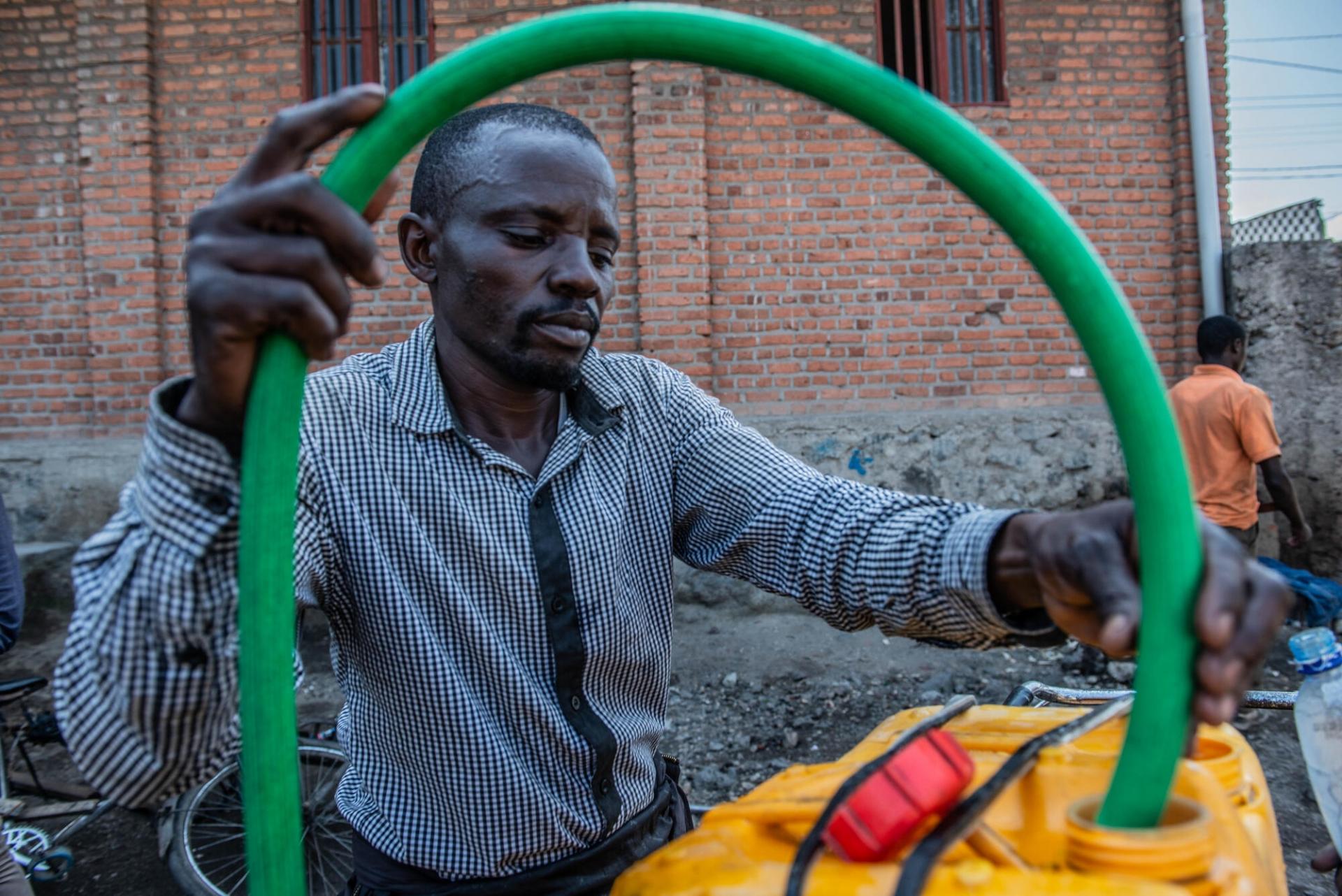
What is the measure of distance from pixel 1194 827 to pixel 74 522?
619 cm

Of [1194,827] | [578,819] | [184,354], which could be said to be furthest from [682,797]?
[184,354]

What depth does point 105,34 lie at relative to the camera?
5.56 meters

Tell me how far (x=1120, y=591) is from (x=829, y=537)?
49cm

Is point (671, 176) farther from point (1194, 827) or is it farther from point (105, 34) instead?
point (1194, 827)

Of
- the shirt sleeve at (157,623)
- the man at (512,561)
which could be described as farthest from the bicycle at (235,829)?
the shirt sleeve at (157,623)

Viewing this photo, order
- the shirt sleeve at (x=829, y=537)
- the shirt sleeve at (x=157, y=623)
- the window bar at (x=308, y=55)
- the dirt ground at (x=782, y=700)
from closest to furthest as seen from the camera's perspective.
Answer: the shirt sleeve at (x=157, y=623)
the shirt sleeve at (x=829, y=537)
the dirt ground at (x=782, y=700)
the window bar at (x=308, y=55)

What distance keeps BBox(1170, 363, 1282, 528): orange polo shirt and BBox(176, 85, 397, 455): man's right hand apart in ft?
15.4

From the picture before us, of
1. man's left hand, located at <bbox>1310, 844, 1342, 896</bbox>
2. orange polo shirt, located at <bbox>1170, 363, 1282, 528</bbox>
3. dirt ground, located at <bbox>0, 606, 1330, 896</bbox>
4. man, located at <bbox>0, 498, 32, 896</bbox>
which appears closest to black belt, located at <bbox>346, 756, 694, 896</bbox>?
man's left hand, located at <bbox>1310, 844, 1342, 896</bbox>

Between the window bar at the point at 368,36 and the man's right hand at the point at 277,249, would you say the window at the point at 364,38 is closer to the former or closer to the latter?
the window bar at the point at 368,36

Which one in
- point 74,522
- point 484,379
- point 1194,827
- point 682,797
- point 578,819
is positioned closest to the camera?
point 1194,827

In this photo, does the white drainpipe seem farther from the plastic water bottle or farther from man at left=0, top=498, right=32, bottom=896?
man at left=0, top=498, right=32, bottom=896

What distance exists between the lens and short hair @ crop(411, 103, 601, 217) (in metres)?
1.49

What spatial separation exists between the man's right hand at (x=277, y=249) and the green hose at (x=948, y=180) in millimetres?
23

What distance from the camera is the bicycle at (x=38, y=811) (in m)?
3.15
